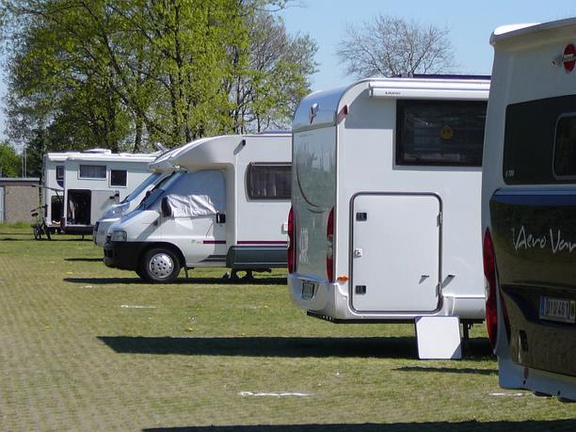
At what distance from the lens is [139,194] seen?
26.5 meters

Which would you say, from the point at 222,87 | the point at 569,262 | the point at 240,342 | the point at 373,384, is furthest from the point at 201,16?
the point at 569,262

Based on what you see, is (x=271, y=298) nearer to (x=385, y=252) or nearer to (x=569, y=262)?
(x=385, y=252)

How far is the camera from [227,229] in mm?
22484

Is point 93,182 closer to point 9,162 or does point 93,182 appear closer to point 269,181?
point 269,181

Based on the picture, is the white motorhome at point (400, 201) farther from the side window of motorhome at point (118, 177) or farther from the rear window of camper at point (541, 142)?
the side window of motorhome at point (118, 177)

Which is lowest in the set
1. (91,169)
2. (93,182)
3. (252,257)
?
(252,257)

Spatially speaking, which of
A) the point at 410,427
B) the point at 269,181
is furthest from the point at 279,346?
the point at 269,181

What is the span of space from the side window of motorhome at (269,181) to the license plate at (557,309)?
48.1ft

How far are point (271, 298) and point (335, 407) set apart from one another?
1058cm

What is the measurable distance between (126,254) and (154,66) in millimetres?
23048

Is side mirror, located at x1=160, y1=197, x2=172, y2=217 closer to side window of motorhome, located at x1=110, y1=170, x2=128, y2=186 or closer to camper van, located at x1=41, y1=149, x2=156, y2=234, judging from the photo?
camper van, located at x1=41, y1=149, x2=156, y2=234

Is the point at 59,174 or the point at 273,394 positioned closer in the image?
the point at 273,394

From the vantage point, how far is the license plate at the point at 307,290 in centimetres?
1296

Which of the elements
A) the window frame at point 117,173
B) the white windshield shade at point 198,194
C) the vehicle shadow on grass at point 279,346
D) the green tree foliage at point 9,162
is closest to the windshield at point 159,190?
the white windshield shade at point 198,194
